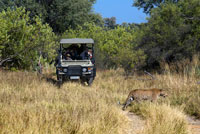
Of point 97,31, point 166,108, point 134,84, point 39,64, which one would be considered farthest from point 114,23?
point 166,108

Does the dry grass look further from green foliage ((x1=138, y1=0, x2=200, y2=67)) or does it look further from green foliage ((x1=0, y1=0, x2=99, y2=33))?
green foliage ((x1=0, y1=0, x2=99, y2=33))

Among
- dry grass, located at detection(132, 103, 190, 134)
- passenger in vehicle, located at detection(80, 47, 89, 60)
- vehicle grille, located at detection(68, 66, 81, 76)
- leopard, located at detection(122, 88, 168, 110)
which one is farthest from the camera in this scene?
passenger in vehicle, located at detection(80, 47, 89, 60)

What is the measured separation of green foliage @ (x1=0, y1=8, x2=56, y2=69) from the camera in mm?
16688

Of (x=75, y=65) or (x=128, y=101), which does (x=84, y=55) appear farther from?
(x=128, y=101)

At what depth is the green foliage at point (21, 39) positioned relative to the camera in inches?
657

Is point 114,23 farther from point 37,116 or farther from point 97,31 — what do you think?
point 37,116

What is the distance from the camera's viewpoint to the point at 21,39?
56.6 feet

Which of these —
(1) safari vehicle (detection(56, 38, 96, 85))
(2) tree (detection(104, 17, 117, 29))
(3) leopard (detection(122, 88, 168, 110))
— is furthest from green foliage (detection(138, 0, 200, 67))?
(2) tree (detection(104, 17, 117, 29))

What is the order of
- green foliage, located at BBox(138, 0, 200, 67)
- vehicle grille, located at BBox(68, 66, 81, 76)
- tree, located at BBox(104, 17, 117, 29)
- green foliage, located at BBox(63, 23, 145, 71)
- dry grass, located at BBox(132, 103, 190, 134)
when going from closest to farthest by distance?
dry grass, located at BBox(132, 103, 190, 134) → vehicle grille, located at BBox(68, 66, 81, 76) → green foliage, located at BBox(138, 0, 200, 67) → green foliage, located at BBox(63, 23, 145, 71) → tree, located at BBox(104, 17, 117, 29)

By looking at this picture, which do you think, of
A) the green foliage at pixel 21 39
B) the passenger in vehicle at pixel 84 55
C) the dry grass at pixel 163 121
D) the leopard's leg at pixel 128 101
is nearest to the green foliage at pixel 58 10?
the green foliage at pixel 21 39

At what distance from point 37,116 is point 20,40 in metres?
11.7

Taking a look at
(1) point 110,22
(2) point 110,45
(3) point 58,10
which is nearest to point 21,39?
(2) point 110,45

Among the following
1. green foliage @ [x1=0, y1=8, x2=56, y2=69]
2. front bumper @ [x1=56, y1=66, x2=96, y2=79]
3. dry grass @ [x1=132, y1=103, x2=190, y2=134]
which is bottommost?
dry grass @ [x1=132, y1=103, x2=190, y2=134]

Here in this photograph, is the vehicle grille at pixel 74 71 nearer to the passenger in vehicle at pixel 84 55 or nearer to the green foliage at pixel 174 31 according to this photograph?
the passenger in vehicle at pixel 84 55
